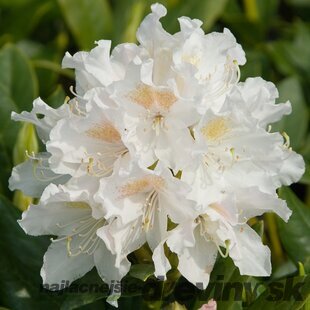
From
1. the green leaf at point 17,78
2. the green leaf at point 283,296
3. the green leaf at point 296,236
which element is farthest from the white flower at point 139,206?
the green leaf at point 17,78

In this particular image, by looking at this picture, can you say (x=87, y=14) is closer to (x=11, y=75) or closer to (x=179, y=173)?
(x=11, y=75)

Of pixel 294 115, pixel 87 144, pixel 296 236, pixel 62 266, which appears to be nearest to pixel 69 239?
pixel 62 266

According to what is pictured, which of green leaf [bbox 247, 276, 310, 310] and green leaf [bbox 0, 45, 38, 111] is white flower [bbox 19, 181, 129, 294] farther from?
green leaf [bbox 0, 45, 38, 111]

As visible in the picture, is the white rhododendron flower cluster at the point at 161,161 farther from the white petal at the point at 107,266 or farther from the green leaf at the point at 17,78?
the green leaf at the point at 17,78

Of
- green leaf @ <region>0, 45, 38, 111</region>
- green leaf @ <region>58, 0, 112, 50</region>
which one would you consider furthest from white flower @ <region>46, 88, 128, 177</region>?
green leaf @ <region>58, 0, 112, 50</region>

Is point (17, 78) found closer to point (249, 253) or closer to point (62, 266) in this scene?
point (62, 266)

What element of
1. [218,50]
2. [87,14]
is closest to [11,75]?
[87,14]
